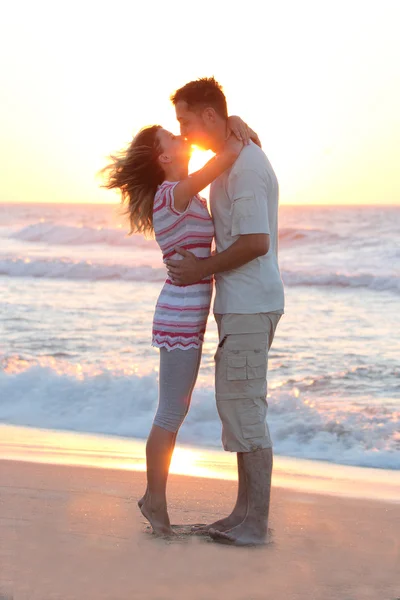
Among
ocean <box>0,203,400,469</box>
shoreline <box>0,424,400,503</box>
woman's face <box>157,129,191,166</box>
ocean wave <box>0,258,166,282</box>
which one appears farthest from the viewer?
ocean wave <box>0,258,166,282</box>

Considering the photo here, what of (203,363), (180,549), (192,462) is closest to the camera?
(180,549)

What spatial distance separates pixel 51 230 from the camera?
128 feet

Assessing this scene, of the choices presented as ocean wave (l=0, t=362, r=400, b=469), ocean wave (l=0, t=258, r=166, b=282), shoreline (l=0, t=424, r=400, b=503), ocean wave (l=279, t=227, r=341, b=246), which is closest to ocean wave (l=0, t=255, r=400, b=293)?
ocean wave (l=0, t=258, r=166, b=282)

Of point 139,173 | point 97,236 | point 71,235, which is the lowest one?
point 71,235

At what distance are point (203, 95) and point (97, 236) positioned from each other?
107 ft

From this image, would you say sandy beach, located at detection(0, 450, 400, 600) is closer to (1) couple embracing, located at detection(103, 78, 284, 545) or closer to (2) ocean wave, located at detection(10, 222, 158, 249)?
(1) couple embracing, located at detection(103, 78, 284, 545)

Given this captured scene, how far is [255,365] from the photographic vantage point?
3842mm

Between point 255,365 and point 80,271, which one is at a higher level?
point 255,365

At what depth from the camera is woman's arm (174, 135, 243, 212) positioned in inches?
147

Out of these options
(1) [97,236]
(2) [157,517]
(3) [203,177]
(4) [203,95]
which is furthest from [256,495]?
(1) [97,236]

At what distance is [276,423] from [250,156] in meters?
3.77

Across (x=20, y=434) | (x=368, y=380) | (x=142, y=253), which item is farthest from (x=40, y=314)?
(x=142, y=253)

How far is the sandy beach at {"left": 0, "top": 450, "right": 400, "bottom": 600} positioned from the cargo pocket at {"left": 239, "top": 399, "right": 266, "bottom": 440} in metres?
0.46

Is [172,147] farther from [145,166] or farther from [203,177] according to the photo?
[203,177]
